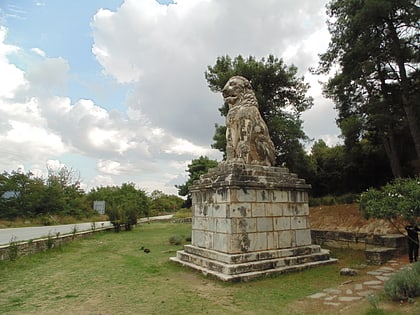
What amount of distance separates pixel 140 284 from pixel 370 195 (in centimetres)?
453

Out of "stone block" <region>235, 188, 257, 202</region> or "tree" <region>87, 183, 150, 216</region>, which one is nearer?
"stone block" <region>235, 188, 257, 202</region>

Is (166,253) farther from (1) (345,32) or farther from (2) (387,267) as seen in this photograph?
(1) (345,32)

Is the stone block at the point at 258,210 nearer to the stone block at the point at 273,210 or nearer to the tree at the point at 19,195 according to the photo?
the stone block at the point at 273,210

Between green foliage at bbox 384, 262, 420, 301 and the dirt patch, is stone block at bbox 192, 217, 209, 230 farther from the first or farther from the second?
the dirt patch

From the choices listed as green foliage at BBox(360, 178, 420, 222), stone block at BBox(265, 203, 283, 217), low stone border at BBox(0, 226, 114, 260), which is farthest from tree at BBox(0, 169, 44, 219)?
green foliage at BBox(360, 178, 420, 222)

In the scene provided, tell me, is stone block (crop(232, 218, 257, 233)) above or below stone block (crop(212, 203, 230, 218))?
below

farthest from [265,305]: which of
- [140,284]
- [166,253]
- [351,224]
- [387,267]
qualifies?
[351,224]

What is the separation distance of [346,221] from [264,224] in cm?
605

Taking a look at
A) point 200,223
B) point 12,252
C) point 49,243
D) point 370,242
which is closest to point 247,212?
point 200,223

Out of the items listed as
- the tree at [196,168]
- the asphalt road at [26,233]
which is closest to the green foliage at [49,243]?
the asphalt road at [26,233]

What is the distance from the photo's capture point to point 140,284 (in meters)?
5.93

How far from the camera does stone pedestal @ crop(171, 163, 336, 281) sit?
20.8 feet

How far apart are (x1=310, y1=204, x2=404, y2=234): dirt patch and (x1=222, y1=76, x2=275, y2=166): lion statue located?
4586 mm

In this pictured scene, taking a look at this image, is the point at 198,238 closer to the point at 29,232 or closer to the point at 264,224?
the point at 264,224
